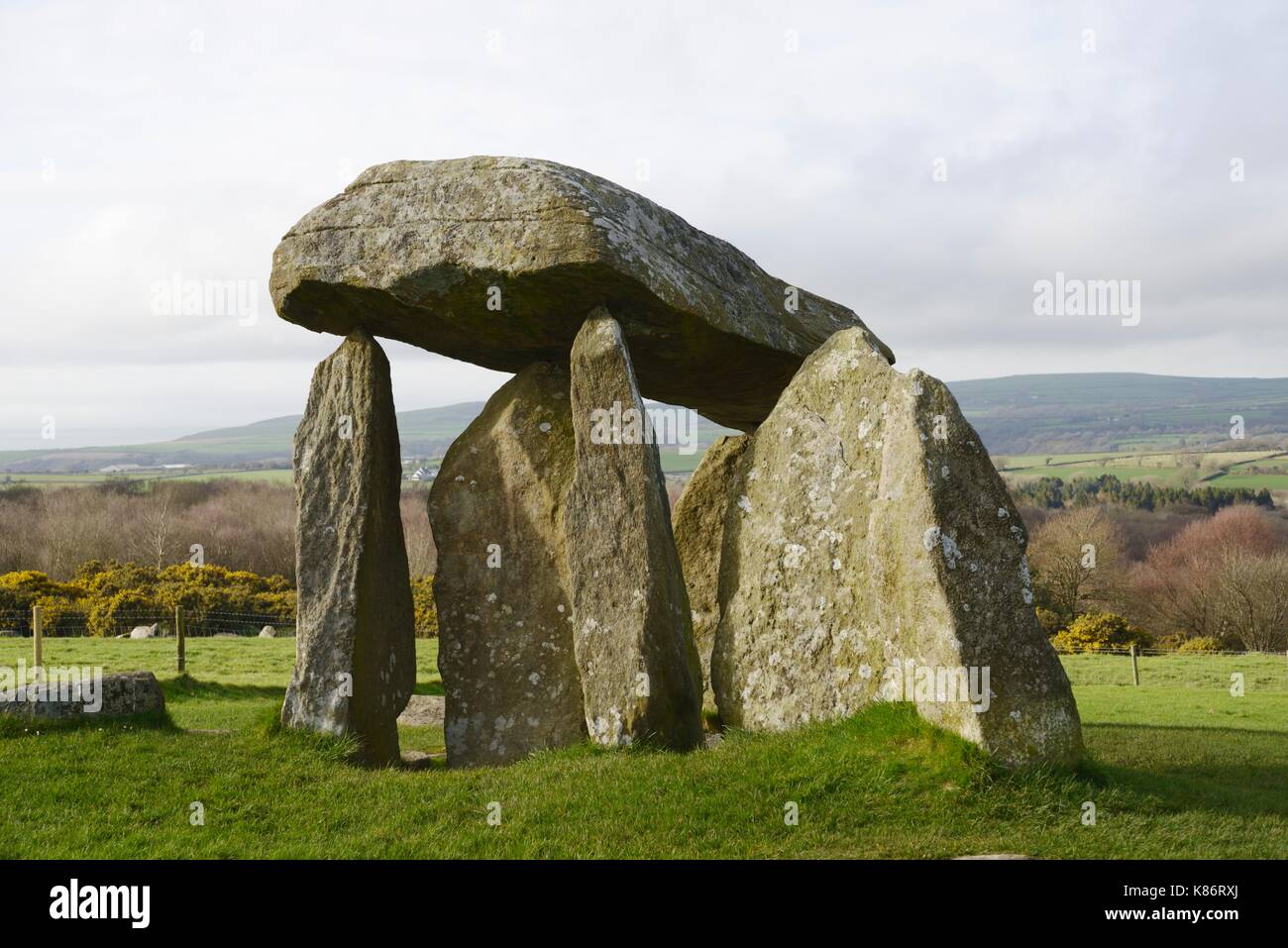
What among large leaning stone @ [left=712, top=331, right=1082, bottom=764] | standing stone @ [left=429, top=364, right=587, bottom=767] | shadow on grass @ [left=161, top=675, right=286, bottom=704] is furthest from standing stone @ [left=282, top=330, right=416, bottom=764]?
shadow on grass @ [left=161, top=675, right=286, bottom=704]

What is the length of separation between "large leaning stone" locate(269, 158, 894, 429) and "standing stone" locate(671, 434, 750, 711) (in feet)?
7.47

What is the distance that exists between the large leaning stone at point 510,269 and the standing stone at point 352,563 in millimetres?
944

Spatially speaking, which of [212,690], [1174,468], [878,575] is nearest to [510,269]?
[878,575]

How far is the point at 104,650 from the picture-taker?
2852cm

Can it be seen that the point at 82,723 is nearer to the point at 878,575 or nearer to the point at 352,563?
the point at 352,563

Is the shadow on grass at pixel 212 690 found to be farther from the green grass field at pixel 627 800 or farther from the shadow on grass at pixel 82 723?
the green grass field at pixel 627 800

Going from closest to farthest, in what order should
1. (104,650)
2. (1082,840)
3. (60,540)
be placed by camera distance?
(1082,840)
(104,650)
(60,540)

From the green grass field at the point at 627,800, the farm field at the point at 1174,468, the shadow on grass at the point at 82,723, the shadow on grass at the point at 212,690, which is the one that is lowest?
the shadow on grass at the point at 212,690

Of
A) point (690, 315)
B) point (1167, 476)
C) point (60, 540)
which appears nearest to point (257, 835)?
point (690, 315)

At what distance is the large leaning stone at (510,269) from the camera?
13.1m

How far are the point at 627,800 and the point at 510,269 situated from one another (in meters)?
6.01

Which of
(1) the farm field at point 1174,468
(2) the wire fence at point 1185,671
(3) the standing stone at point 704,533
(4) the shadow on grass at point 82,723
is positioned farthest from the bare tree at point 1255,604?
(4) the shadow on grass at point 82,723
